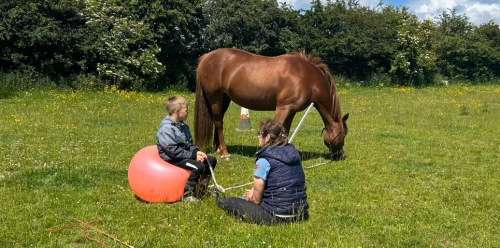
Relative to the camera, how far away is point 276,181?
502 cm

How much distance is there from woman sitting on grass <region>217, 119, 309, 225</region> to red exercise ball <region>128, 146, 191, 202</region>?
1203 mm

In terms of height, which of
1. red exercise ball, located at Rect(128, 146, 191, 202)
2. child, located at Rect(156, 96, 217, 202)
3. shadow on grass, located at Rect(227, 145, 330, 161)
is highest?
child, located at Rect(156, 96, 217, 202)

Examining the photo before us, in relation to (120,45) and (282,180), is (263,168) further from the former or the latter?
(120,45)

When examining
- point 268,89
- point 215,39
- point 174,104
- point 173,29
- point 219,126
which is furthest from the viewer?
Answer: point 215,39

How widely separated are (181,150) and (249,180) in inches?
73.6

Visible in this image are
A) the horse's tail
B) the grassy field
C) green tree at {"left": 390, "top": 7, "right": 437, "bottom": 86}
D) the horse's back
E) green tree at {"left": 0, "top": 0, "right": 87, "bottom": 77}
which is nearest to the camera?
the grassy field

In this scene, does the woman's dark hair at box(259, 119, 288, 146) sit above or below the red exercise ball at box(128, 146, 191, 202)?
above

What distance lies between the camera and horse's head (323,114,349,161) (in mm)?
8938

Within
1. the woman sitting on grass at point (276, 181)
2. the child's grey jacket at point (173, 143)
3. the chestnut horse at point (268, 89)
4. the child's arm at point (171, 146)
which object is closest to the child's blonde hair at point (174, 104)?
the child's grey jacket at point (173, 143)

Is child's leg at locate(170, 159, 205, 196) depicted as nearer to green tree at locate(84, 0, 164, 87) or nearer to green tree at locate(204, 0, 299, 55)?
green tree at locate(84, 0, 164, 87)

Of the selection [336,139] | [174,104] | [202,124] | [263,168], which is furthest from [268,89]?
[263,168]

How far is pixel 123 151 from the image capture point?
360 inches

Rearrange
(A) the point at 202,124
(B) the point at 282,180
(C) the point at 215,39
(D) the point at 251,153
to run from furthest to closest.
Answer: (C) the point at 215,39 < (D) the point at 251,153 < (A) the point at 202,124 < (B) the point at 282,180

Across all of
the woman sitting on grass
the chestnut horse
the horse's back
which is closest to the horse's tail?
the chestnut horse
